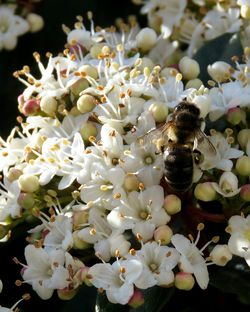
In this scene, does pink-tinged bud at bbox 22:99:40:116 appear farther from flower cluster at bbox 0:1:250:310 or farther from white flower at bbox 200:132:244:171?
white flower at bbox 200:132:244:171

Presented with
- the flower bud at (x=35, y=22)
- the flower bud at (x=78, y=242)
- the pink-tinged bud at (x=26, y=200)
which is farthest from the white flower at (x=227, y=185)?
the flower bud at (x=35, y=22)

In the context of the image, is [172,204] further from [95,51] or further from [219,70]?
[95,51]

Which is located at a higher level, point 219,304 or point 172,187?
point 172,187

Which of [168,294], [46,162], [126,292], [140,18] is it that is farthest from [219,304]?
[140,18]

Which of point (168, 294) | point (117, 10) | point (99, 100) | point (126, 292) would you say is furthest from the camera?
point (117, 10)

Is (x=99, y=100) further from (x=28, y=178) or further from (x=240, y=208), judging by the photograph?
(x=240, y=208)

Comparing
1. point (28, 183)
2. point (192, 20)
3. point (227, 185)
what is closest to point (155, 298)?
point (227, 185)

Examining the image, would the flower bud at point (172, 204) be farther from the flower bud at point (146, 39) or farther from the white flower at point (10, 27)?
the white flower at point (10, 27)
